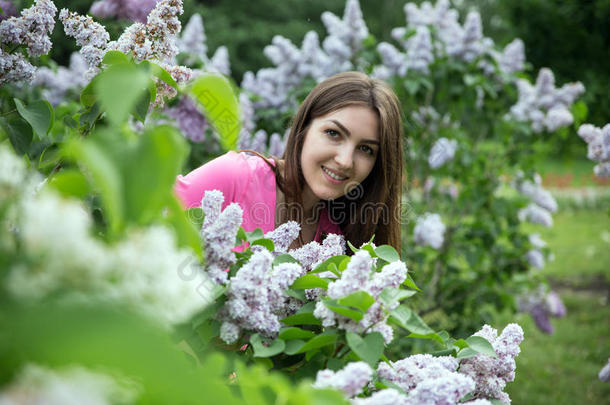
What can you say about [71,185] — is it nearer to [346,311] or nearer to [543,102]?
[346,311]

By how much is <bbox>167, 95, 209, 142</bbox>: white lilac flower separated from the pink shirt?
73 cm

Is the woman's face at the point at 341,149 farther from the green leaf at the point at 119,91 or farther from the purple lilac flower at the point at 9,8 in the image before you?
the green leaf at the point at 119,91

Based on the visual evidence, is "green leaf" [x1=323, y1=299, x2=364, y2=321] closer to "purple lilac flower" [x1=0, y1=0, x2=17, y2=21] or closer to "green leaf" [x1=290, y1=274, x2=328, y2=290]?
"green leaf" [x1=290, y1=274, x2=328, y2=290]

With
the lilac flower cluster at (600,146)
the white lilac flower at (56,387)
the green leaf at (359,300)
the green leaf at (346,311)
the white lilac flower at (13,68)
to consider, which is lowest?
the white lilac flower at (56,387)

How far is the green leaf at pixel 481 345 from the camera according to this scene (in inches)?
39.9

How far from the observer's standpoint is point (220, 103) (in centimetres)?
79

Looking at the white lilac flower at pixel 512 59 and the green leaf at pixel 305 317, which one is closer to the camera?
the green leaf at pixel 305 317

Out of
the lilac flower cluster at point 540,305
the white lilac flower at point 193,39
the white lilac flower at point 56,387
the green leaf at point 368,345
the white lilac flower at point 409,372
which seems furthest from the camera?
the lilac flower cluster at point 540,305

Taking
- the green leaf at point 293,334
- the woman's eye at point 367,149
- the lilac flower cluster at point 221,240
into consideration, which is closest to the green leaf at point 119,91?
the lilac flower cluster at point 221,240

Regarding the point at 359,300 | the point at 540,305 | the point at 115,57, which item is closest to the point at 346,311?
the point at 359,300

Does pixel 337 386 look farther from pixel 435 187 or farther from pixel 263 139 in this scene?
pixel 435 187

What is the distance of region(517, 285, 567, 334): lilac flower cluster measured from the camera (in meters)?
4.21

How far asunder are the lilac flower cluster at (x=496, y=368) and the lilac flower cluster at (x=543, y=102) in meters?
3.04

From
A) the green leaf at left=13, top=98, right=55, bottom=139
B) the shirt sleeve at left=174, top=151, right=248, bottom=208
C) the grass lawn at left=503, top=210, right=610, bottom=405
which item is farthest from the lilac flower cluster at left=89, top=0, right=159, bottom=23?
the grass lawn at left=503, top=210, right=610, bottom=405
